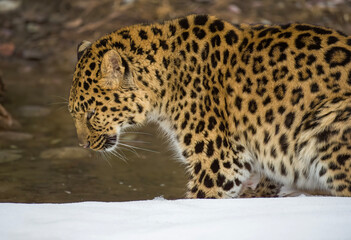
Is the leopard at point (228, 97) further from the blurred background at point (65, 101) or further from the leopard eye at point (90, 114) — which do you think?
the blurred background at point (65, 101)

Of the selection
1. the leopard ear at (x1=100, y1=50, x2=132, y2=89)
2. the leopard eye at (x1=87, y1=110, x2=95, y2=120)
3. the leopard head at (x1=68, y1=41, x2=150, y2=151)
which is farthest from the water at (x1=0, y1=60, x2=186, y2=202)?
the leopard ear at (x1=100, y1=50, x2=132, y2=89)

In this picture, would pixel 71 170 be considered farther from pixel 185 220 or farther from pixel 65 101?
pixel 185 220

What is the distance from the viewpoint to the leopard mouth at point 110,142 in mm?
6719

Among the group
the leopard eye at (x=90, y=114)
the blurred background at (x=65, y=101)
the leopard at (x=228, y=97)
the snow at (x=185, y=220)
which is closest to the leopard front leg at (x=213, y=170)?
the leopard at (x=228, y=97)

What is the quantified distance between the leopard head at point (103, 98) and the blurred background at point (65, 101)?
9.7 inches

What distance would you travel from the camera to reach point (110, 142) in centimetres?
675

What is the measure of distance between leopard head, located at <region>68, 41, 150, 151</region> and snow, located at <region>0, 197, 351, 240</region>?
159 cm

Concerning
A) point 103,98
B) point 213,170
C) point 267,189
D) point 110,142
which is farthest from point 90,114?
point 267,189

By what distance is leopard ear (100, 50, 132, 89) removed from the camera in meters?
6.26

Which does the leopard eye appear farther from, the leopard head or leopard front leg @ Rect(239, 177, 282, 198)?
leopard front leg @ Rect(239, 177, 282, 198)

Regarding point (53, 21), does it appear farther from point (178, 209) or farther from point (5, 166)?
point (178, 209)

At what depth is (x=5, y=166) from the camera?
9078mm

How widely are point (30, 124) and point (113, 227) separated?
6.83 meters

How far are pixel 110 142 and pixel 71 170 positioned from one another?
98.3 inches
